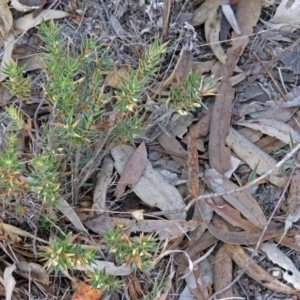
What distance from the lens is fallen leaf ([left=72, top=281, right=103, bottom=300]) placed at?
1.55 metres

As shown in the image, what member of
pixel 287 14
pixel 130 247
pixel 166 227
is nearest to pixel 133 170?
pixel 166 227

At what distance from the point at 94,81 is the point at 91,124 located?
141 millimetres

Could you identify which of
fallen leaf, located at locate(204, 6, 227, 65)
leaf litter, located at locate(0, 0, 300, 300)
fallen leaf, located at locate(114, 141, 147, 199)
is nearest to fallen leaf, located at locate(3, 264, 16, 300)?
leaf litter, located at locate(0, 0, 300, 300)

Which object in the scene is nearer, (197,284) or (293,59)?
(197,284)

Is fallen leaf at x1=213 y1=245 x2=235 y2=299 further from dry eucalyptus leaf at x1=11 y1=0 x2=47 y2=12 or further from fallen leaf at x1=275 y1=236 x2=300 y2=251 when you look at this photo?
dry eucalyptus leaf at x1=11 y1=0 x2=47 y2=12

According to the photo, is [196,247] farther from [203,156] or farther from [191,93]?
[191,93]

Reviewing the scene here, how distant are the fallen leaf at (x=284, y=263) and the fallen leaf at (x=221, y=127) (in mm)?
277

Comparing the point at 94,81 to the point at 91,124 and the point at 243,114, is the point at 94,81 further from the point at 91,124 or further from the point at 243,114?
the point at 243,114

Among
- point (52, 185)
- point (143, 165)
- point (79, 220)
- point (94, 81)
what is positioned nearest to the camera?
point (52, 185)

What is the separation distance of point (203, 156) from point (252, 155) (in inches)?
6.2

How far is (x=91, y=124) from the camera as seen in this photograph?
1.33m

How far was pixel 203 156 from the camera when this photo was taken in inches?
69.8

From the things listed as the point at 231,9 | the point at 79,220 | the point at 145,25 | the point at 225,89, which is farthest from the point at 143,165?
the point at 231,9

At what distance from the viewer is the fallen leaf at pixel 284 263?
1657mm
